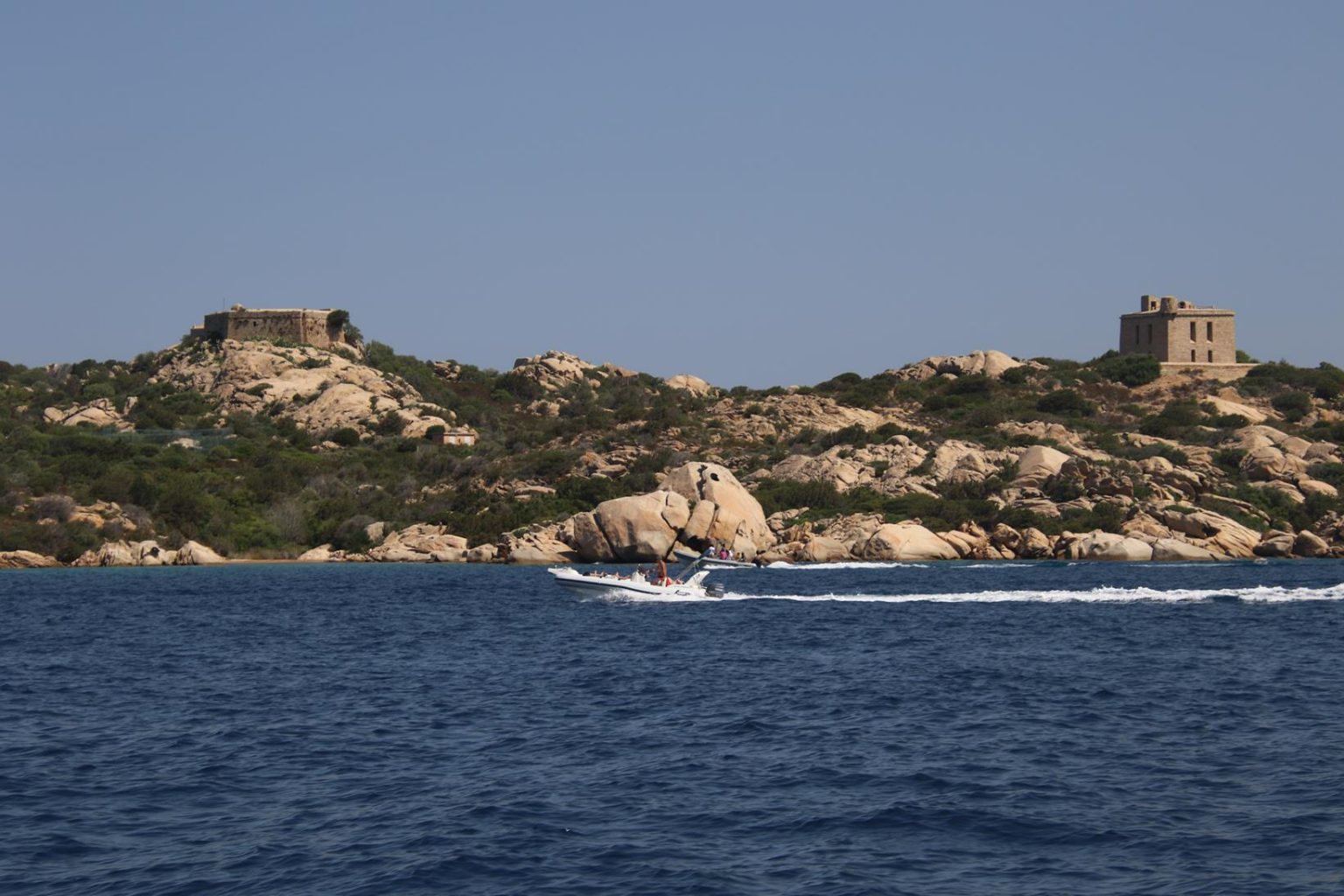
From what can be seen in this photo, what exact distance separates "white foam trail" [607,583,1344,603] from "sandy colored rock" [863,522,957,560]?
20652mm

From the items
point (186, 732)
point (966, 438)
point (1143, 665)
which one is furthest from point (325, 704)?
point (966, 438)

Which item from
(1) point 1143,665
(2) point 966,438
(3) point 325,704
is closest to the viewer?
(3) point 325,704

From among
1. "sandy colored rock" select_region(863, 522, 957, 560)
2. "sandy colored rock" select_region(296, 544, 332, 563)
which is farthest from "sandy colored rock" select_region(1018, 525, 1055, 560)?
"sandy colored rock" select_region(296, 544, 332, 563)

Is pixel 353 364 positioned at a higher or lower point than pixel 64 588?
higher

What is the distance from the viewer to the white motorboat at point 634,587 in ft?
174

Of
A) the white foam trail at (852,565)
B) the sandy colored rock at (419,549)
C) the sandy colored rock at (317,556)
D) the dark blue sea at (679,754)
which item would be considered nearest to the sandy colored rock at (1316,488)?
the white foam trail at (852,565)

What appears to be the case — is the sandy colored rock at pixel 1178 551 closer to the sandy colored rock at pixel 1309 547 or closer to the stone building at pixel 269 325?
the sandy colored rock at pixel 1309 547

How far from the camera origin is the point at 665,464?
301ft

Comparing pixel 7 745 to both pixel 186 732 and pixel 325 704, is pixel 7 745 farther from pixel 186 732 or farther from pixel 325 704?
pixel 325 704

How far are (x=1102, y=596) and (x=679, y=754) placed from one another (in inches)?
1238

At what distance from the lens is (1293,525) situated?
7944 cm

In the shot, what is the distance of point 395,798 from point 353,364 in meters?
104

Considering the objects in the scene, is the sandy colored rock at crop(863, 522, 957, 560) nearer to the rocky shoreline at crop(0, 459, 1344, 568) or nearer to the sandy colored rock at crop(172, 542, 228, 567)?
the rocky shoreline at crop(0, 459, 1344, 568)

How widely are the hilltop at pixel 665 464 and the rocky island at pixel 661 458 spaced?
0.22 metres
